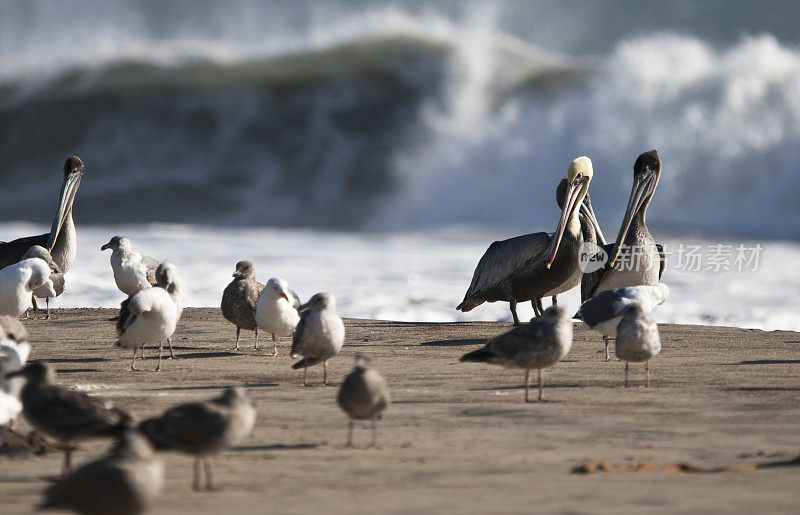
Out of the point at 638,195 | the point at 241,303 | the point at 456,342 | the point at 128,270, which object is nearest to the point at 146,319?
the point at 241,303

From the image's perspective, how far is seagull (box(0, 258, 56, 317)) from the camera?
412 inches

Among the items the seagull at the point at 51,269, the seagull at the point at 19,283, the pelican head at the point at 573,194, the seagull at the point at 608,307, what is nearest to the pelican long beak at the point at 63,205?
the seagull at the point at 51,269

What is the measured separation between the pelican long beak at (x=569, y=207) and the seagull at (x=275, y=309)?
3644mm

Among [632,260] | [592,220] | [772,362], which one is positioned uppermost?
[592,220]

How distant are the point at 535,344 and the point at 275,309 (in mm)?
2849

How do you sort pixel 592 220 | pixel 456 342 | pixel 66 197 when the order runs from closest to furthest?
pixel 456 342, pixel 592 220, pixel 66 197

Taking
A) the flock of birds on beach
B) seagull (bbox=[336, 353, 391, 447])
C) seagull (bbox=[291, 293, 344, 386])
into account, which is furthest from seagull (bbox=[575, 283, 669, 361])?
seagull (bbox=[336, 353, 391, 447])

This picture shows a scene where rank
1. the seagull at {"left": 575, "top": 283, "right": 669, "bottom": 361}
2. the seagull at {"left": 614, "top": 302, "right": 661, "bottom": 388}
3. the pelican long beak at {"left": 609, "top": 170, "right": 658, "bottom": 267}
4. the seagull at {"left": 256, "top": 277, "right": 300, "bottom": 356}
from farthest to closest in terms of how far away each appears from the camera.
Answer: the pelican long beak at {"left": 609, "top": 170, "right": 658, "bottom": 267}
the seagull at {"left": 256, "top": 277, "right": 300, "bottom": 356}
the seagull at {"left": 575, "top": 283, "right": 669, "bottom": 361}
the seagull at {"left": 614, "top": 302, "right": 661, "bottom": 388}

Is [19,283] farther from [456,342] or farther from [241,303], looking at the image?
[456,342]

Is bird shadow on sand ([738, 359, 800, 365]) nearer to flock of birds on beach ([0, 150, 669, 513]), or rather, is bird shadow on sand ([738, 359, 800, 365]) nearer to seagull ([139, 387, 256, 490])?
flock of birds on beach ([0, 150, 669, 513])

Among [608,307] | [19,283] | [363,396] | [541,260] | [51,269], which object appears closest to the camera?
[363,396]

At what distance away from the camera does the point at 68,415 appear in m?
5.17

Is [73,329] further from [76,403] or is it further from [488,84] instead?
[488,84]

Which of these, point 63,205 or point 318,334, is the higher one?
point 63,205
